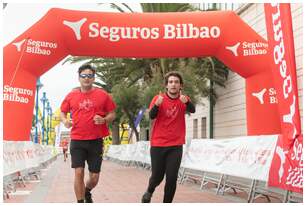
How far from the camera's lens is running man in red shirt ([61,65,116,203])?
659 centimetres

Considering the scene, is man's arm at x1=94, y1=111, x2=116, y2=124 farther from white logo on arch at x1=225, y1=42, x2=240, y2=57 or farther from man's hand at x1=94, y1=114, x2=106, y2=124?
white logo on arch at x1=225, y1=42, x2=240, y2=57

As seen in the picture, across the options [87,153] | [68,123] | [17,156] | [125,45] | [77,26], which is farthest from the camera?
[125,45]

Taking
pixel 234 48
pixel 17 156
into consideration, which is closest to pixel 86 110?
pixel 17 156

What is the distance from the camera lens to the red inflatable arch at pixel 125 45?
40.0ft

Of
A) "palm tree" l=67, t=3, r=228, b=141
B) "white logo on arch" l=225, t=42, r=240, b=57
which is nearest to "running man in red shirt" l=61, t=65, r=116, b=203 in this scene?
"white logo on arch" l=225, t=42, r=240, b=57

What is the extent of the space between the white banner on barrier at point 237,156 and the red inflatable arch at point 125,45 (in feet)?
6.81

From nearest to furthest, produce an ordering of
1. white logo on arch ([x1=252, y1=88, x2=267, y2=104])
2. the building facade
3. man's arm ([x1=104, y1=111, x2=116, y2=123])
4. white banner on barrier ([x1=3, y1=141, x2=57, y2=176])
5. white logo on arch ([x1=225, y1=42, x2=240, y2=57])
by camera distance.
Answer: man's arm ([x1=104, y1=111, x2=116, y2=123]) → white banner on barrier ([x1=3, y1=141, x2=57, y2=176]) → white logo on arch ([x1=225, y1=42, x2=240, y2=57]) → white logo on arch ([x1=252, y1=88, x2=267, y2=104]) → the building facade

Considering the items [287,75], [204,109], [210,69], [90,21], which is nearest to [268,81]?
[90,21]

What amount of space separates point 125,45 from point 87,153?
20.5ft

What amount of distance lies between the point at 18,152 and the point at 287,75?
6.26 metres

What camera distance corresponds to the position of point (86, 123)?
6613 millimetres

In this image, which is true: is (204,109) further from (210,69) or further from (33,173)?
(33,173)

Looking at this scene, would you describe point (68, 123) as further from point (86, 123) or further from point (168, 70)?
point (168, 70)

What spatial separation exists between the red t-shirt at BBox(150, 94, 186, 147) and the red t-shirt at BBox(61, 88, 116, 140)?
65cm
